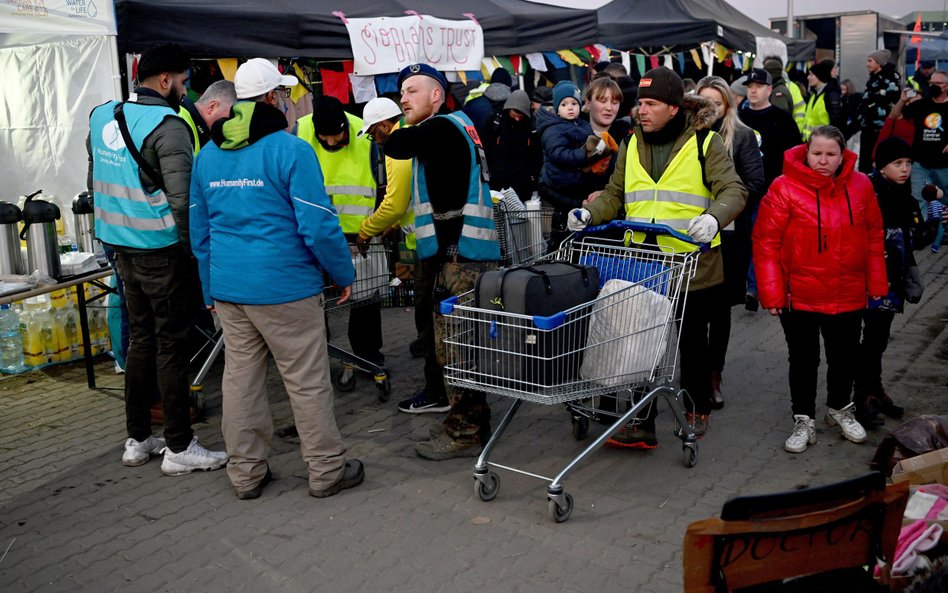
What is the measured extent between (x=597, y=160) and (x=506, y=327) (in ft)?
8.42

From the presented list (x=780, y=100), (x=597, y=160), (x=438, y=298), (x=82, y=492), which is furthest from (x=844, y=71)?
(x=82, y=492)

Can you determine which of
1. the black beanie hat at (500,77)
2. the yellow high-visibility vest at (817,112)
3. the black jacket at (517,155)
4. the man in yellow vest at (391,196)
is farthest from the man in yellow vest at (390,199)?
the yellow high-visibility vest at (817,112)

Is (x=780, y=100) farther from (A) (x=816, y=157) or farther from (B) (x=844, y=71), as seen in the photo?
(B) (x=844, y=71)

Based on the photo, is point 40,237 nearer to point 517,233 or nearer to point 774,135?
point 517,233

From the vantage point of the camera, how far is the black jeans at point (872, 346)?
216 inches

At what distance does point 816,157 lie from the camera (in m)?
4.89

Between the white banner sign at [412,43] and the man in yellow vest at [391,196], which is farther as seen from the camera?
the white banner sign at [412,43]

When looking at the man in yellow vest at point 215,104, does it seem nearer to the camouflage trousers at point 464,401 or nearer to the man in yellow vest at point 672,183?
the camouflage trousers at point 464,401

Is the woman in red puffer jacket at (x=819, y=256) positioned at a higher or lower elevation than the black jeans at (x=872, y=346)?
higher

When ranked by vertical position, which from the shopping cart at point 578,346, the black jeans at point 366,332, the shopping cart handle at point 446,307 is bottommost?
the black jeans at point 366,332

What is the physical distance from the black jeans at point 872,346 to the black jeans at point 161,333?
4016 mm

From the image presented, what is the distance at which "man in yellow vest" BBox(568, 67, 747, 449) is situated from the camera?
487cm

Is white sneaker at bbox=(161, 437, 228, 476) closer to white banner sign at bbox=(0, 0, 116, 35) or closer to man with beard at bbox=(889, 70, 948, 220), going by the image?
white banner sign at bbox=(0, 0, 116, 35)

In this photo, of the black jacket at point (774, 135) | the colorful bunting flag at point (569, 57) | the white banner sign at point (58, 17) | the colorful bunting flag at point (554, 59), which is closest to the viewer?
the white banner sign at point (58, 17)
